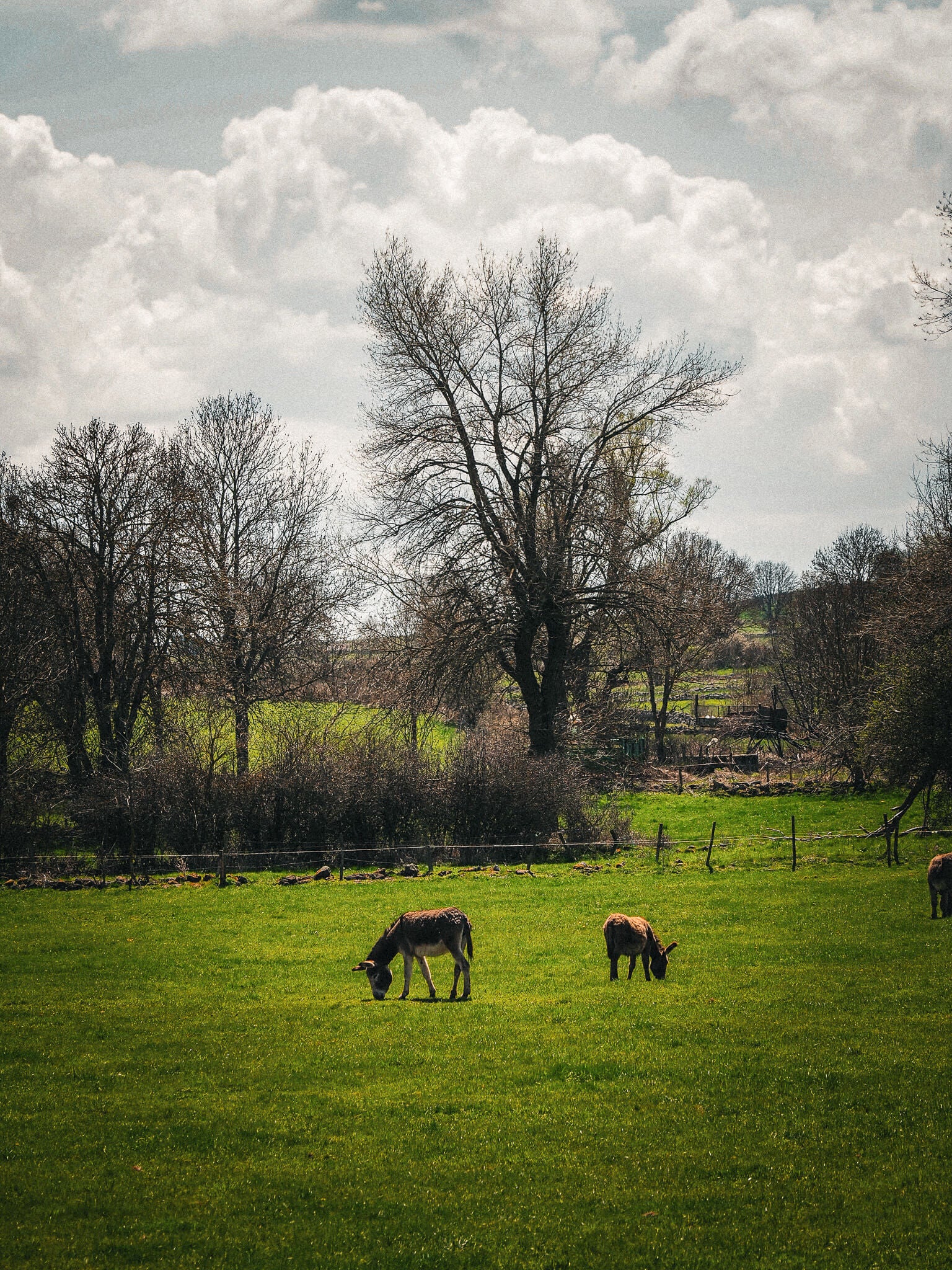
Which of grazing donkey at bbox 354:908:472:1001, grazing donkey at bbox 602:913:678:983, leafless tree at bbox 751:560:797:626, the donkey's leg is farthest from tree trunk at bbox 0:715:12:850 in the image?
leafless tree at bbox 751:560:797:626

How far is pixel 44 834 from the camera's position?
31.1 meters

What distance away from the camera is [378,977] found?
49.3ft

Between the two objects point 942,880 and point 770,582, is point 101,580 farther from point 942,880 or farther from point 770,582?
point 770,582

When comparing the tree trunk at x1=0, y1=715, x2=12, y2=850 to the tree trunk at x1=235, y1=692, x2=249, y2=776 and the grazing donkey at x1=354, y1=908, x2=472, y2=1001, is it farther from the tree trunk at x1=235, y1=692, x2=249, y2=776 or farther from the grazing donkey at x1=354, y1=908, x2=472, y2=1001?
the grazing donkey at x1=354, y1=908, x2=472, y2=1001

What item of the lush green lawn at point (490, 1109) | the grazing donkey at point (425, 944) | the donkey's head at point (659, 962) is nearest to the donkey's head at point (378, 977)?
the grazing donkey at point (425, 944)

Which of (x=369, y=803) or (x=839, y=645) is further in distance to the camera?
(x=839, y=645)

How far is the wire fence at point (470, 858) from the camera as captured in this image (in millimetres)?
28828

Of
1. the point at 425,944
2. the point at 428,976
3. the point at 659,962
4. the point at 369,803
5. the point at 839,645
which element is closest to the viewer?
the point at 428,976

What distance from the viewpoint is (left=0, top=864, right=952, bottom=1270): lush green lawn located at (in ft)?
24.8

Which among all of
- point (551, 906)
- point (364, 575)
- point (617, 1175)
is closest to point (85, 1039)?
point (617, 1175)

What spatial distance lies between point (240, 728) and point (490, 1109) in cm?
2938

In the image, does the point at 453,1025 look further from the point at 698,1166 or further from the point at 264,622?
the point at 264,622

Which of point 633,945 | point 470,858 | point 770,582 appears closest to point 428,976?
point 633,945

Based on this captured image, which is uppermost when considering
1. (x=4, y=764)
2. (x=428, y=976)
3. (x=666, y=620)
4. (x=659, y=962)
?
(x=666, y=620)
